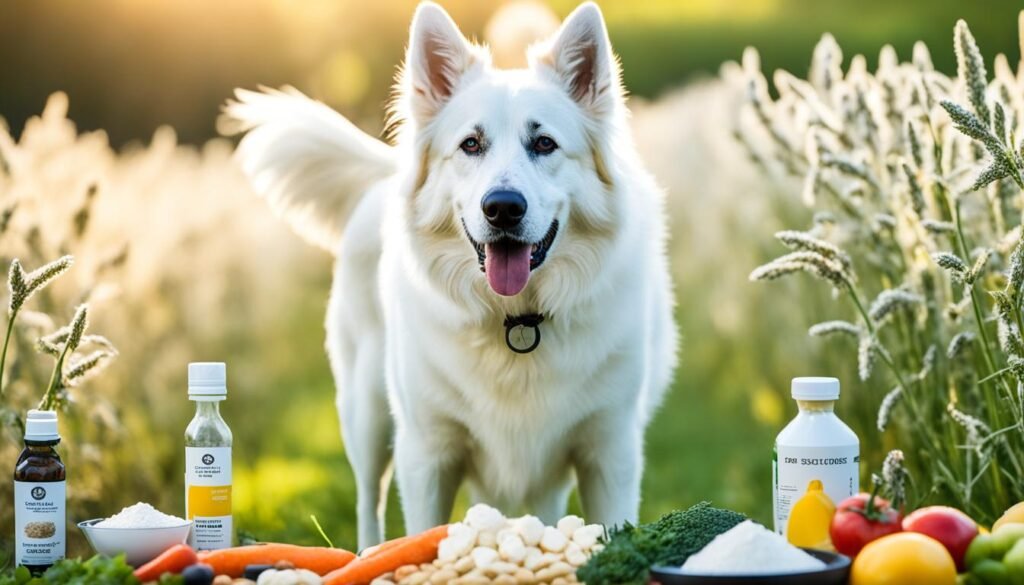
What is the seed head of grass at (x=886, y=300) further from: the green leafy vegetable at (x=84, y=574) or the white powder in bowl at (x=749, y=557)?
the green leafy vegetable at (x=84, y=574)

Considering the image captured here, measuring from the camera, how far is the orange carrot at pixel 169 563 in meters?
2.78

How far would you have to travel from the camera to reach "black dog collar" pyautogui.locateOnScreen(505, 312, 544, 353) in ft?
12.8

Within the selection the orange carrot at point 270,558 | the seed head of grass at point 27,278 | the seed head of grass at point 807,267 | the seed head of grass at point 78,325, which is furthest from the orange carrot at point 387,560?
the seed head of grass at point 807,267

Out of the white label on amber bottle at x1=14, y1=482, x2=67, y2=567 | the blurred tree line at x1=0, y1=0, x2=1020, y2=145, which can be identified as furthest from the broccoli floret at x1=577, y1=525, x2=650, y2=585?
the blurred tree line at x1=0, y1=0, x2=1020, y2=145

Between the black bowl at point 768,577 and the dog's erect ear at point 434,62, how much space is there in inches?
75.6

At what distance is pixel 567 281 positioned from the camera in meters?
3.87

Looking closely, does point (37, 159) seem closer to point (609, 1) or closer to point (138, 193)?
point (138, 193)

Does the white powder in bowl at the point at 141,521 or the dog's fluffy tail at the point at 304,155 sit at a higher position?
the dog's fluffy tail at the point at 304,155

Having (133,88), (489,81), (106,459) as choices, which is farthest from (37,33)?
(489,81)

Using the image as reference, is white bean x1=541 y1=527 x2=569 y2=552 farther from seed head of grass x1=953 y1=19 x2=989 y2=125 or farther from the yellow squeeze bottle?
seed head of grass x1=953 y1=19 x2=989 y2=125

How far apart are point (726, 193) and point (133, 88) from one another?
7.92 m

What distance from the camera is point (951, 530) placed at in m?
2.74

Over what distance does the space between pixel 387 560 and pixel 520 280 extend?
3.27ft

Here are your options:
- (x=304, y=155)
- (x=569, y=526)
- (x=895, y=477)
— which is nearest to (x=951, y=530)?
(x=895, y=477)
